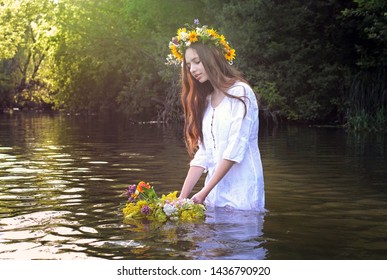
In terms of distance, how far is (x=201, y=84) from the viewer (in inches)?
318

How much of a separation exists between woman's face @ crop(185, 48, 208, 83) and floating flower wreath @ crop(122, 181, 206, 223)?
47.2 inches

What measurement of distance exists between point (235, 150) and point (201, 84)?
729mm

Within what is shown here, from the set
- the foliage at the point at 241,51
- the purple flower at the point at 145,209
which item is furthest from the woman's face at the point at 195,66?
the foliage at the point at 241,51

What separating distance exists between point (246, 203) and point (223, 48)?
4.88 feet

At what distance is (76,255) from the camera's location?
24.1 ft

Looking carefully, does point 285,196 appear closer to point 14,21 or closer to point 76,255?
point 76,255

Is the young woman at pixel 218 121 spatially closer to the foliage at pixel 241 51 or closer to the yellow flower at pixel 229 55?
the yellow flower at pixel 229 55

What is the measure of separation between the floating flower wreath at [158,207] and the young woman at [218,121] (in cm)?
16

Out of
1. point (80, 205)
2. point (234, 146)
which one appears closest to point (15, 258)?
point (234, 146)

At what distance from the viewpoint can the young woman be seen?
25.8 feet

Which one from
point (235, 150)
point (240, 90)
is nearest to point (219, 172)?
point (235, 150)

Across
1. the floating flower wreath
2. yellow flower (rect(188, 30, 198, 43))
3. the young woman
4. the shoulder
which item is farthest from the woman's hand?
yellow flower (rect(188, 30, 198, 43))

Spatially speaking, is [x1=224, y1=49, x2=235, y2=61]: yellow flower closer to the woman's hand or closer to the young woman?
the young woman

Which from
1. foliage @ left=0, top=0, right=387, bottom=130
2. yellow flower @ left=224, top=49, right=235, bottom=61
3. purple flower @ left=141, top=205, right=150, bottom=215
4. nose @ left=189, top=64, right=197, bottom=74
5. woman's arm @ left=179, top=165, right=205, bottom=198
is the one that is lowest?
purple flower @ left=141, top=205, right=150, bottom=215
